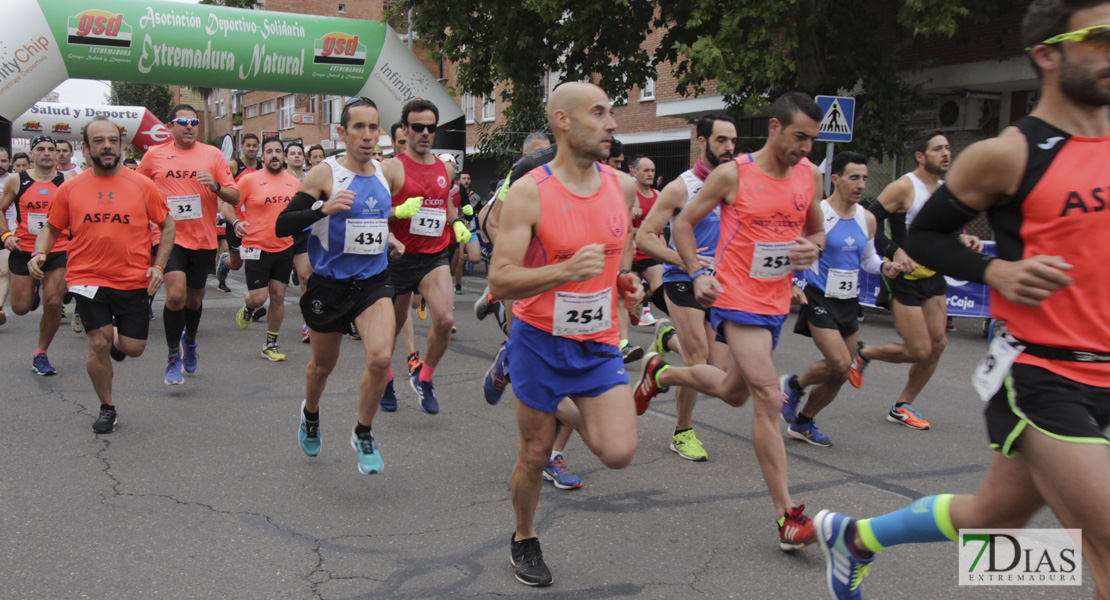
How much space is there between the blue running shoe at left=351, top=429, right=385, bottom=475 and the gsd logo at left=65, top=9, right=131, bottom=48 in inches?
513

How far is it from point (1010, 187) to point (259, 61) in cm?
1589

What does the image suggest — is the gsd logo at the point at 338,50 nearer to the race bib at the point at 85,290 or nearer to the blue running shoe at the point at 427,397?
the race bib at the point at 85,290

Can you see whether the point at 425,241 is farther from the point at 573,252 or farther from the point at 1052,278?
the point at 1052,278

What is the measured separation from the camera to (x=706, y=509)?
4.45 m

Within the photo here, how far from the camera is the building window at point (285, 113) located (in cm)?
5722

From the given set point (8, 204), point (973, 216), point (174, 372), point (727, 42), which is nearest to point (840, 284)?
point (973, 216)

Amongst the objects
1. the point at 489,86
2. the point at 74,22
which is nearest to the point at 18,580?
the point at 74,22

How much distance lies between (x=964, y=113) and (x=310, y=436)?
53.0 feet

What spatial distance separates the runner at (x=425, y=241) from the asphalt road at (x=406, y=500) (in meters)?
0.39

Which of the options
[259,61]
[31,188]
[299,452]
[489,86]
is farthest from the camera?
[489,86]

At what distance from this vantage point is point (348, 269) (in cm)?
502

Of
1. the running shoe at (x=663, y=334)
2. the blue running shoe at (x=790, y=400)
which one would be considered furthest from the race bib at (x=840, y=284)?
the running shoe at (x=663, y=334)

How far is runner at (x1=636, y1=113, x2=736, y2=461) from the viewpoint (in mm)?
5316

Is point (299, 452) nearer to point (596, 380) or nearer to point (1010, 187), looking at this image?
point (596, 380)
